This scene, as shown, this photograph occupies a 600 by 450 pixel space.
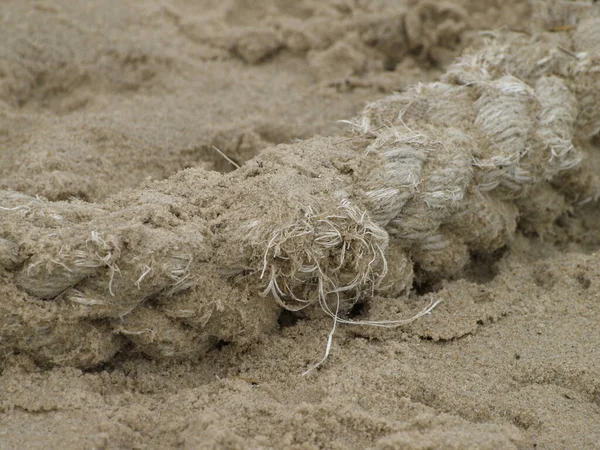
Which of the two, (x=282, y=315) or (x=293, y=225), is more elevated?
(x=293, y=225)

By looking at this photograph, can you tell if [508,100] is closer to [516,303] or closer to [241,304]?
[516,303]

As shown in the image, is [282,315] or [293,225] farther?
[282,315]

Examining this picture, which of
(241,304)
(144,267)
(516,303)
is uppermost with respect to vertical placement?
(144,267)

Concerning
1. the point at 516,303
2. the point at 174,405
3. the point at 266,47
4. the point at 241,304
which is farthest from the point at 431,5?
the point at 174,405
